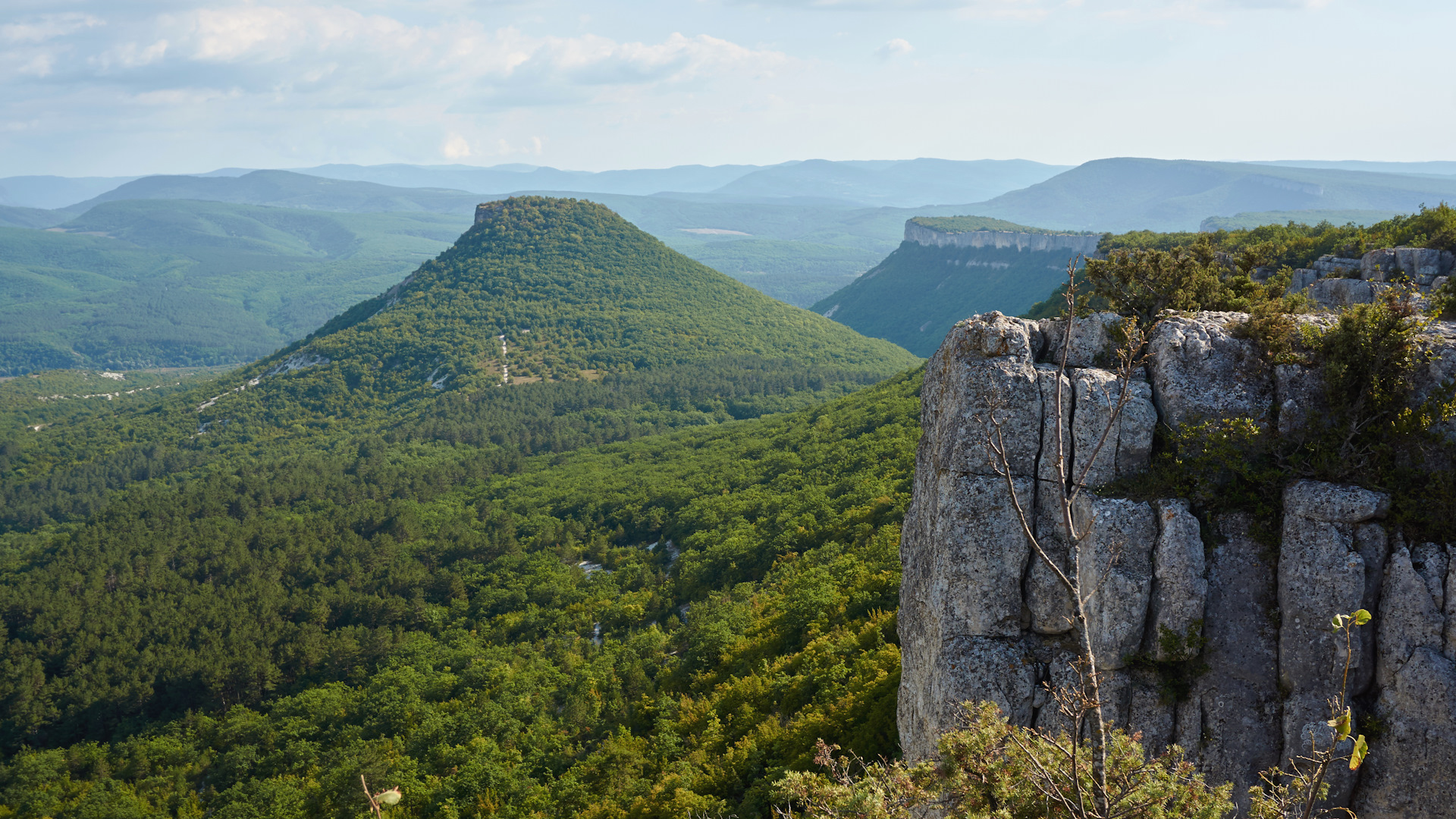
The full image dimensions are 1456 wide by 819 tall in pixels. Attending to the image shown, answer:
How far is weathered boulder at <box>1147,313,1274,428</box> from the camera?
16047 mm

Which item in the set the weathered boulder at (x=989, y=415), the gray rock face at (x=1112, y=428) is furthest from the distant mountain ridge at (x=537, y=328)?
the gray rock face at (x=1112, y=428)

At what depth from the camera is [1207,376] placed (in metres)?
16.3

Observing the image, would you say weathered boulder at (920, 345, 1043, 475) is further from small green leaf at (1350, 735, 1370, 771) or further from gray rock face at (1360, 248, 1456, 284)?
gray rock face at (1360, 248, 1456, 284)

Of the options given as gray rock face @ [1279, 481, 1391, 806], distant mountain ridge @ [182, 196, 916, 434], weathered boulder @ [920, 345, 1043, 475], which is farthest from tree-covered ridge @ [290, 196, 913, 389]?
gray rock face @ [1279, 481, 1391, 806]

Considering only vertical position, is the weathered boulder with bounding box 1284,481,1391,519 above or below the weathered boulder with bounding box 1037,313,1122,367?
below

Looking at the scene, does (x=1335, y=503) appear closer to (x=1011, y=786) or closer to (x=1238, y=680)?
(x=1238, y=680)

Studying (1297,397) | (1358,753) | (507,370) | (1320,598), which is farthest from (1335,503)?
(507,370)

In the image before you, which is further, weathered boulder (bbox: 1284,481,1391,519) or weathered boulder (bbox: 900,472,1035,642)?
weathered boulder (bbox: 900,472,1035,642)

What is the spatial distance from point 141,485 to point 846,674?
120 m

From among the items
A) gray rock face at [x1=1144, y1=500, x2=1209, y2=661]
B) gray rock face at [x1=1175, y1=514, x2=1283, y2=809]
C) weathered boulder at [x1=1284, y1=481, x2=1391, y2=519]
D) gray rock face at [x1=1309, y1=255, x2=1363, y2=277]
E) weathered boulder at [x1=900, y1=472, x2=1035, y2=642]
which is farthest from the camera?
gray rock face at [x1=1309, y1=255, x2=1363, y2=277]

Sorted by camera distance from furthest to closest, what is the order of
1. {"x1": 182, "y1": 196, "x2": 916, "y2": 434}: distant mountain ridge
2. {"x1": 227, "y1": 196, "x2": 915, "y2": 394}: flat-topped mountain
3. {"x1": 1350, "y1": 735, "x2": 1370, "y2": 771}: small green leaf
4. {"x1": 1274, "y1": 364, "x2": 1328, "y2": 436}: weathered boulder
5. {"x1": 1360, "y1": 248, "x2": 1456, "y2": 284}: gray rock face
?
{"x1": 227, "y1": 196, "x2": 915, "y2": 394}: flat-topped mountain
{"x1": 182, "y1": 196, "x2": 916, "y2": 434}: distant mountain ridge
{"x1": 1360, "y1": 248, "x2": 1456, "y2": 284}: gray rock face
{"x1": 1274, "y1": 364, "x2": 1328, "y2": 436}: weathered boulder
{"x1": 1350, "y1": 735, "x2": 1370, "y2": 771}: small green leaf

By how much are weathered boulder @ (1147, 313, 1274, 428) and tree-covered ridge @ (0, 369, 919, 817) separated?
12.9m

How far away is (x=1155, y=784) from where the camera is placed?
9.95 m

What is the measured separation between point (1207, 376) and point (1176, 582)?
4556 millimetres
